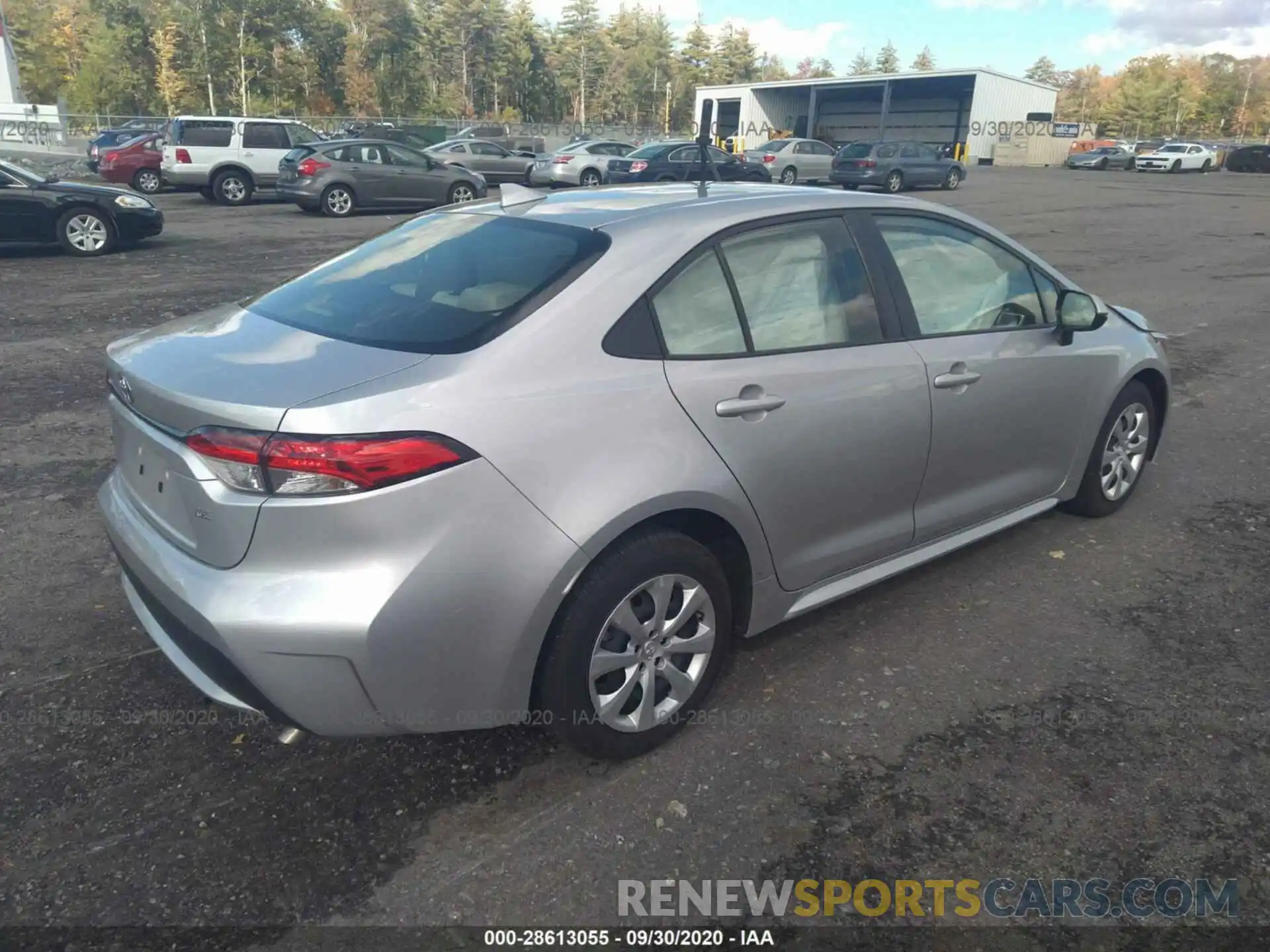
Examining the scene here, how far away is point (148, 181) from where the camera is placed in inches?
891

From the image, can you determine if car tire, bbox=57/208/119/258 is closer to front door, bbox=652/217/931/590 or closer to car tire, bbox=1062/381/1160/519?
front door, bbox=652/217/931/590

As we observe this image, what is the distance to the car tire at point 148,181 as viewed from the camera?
2258 cm

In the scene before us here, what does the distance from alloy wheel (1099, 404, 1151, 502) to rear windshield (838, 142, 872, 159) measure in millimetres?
26041

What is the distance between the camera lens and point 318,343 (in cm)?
270

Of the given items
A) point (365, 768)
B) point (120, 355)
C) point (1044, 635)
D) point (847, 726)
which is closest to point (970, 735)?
point (847, 726)

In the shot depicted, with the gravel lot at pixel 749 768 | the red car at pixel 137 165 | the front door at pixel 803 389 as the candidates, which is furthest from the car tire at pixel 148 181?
the front door at pixel 803 389

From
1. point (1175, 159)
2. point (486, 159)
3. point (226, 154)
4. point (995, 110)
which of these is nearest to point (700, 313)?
point (226, 154)

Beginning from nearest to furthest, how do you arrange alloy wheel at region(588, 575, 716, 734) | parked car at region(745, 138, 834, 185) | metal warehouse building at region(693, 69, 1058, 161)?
alloy wheel at region(588, 575, 716, 734)
parked car at region(745, 138, 834, 185)
metal warehouse building at region(693, 69, 1058, 161)

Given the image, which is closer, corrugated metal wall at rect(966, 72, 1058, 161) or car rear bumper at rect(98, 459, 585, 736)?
car rear bumper at rect(98, 459, 585, 736)

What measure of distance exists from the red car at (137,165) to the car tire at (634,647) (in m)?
23.5

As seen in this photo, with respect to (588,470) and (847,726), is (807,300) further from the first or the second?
(847,726)

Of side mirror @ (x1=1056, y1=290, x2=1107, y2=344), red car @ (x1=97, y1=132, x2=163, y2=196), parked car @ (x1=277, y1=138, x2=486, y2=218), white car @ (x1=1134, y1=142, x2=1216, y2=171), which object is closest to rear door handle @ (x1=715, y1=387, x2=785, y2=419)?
side mirror @ (x1=1056, y1=290, x2=1107, y2=344)

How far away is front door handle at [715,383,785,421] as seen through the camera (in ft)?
9.39

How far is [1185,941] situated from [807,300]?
2115 millimetres
